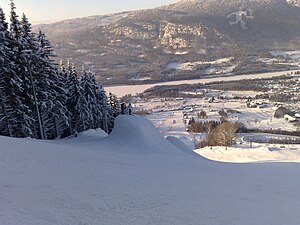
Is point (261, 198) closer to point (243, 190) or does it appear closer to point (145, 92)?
point (243, 190)

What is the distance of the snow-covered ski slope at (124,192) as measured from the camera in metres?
7.85

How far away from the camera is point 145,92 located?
144375 millimetres

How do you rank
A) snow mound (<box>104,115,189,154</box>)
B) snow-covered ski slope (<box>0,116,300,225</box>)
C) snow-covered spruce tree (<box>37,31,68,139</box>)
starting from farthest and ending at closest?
snow-covered spruce tree (<box>37,31,68,139</box>)
snow mound (<box>104,115,189,154</box>)
snow-covered ski slope (<box>0,116,300,225</box>)

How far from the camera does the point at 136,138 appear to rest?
2027cm

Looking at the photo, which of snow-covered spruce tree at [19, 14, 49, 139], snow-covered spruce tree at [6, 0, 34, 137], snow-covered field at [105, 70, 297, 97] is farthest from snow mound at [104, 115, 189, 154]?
snow-covered field at [105, 70, 297, 97]

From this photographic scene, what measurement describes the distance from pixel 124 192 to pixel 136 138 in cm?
1039

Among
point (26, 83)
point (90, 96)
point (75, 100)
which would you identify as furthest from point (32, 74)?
point (90, 96)

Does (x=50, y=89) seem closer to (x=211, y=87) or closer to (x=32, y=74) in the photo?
(x=32, y=74)

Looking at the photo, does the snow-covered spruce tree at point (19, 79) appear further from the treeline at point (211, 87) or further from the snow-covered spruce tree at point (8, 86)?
the treeline at point (211, 87)

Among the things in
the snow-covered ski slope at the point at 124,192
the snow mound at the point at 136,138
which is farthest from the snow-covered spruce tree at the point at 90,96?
the snow-covered ski slope at the point at 124,192

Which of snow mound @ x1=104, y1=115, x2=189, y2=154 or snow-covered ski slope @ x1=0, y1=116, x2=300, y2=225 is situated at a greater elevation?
snow-covered ski slope @ x1=0, y1=116, x2=300, y2=225

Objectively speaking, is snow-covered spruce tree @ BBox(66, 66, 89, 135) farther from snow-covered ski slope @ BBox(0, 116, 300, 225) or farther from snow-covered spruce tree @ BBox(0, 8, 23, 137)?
Answer: snow-covered ski slope @ BBox(0, 116, 300, 225)

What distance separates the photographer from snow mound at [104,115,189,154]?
19328 millimetres

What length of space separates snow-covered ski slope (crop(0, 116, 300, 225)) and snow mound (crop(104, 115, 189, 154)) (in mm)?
2996
